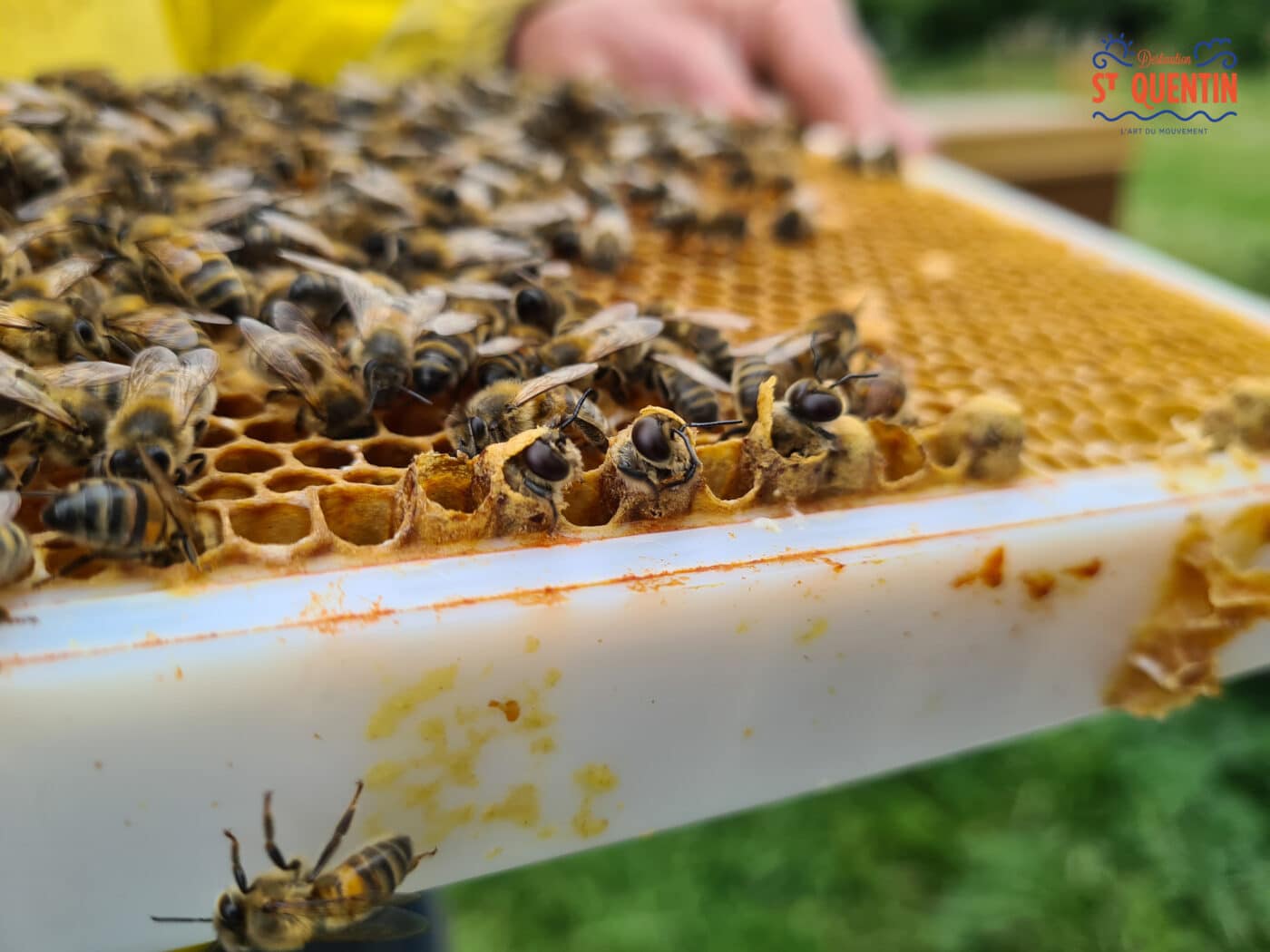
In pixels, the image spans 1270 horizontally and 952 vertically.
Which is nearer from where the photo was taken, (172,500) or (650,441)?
(172,500)

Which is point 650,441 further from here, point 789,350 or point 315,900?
point 315,900

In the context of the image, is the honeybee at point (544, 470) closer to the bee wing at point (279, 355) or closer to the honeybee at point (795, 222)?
the bee wing at point (279, 355)

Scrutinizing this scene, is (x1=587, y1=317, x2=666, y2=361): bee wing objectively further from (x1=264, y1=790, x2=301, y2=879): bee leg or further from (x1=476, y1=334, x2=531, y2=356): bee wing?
(x1=264, y1=790, x2=301, y2=879): bee leg

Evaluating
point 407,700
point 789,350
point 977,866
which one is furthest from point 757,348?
point 977,866

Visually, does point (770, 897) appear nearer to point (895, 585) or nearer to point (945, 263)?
point (945, 263)

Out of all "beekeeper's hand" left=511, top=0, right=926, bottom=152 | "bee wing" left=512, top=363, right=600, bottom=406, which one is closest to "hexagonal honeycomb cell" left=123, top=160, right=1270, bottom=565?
"bee wing" left=512, top=363, right=600, bottom=406

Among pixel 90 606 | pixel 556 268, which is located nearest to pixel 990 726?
pixel 556 268
